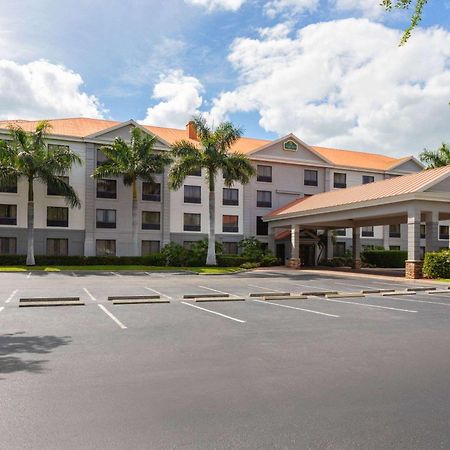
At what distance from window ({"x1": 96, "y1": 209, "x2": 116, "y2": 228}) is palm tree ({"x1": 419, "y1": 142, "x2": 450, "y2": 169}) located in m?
29.7

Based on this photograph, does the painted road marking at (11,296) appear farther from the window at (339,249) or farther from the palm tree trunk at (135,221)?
the window at (339,249)

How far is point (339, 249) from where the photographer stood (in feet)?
161

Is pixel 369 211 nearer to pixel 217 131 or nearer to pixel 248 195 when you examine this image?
pixel 217 131

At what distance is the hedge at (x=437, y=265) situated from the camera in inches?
1030

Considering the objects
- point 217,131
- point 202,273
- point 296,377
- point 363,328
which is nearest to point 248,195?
point 217,131

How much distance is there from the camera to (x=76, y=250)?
3997 cm

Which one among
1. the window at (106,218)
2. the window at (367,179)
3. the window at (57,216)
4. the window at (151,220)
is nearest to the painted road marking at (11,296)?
the window at (57,216)

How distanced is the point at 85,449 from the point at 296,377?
10.6ft

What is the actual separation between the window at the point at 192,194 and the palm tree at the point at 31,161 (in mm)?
11233

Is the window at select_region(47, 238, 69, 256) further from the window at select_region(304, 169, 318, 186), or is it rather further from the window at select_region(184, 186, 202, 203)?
the window at select_region(304, 169, 318, 186)

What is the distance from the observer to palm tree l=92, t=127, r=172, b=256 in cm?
3769

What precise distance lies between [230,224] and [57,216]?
15.8 metres

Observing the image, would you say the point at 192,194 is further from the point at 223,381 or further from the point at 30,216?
the point at 223,381

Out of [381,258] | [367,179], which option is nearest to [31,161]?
[381,258]
